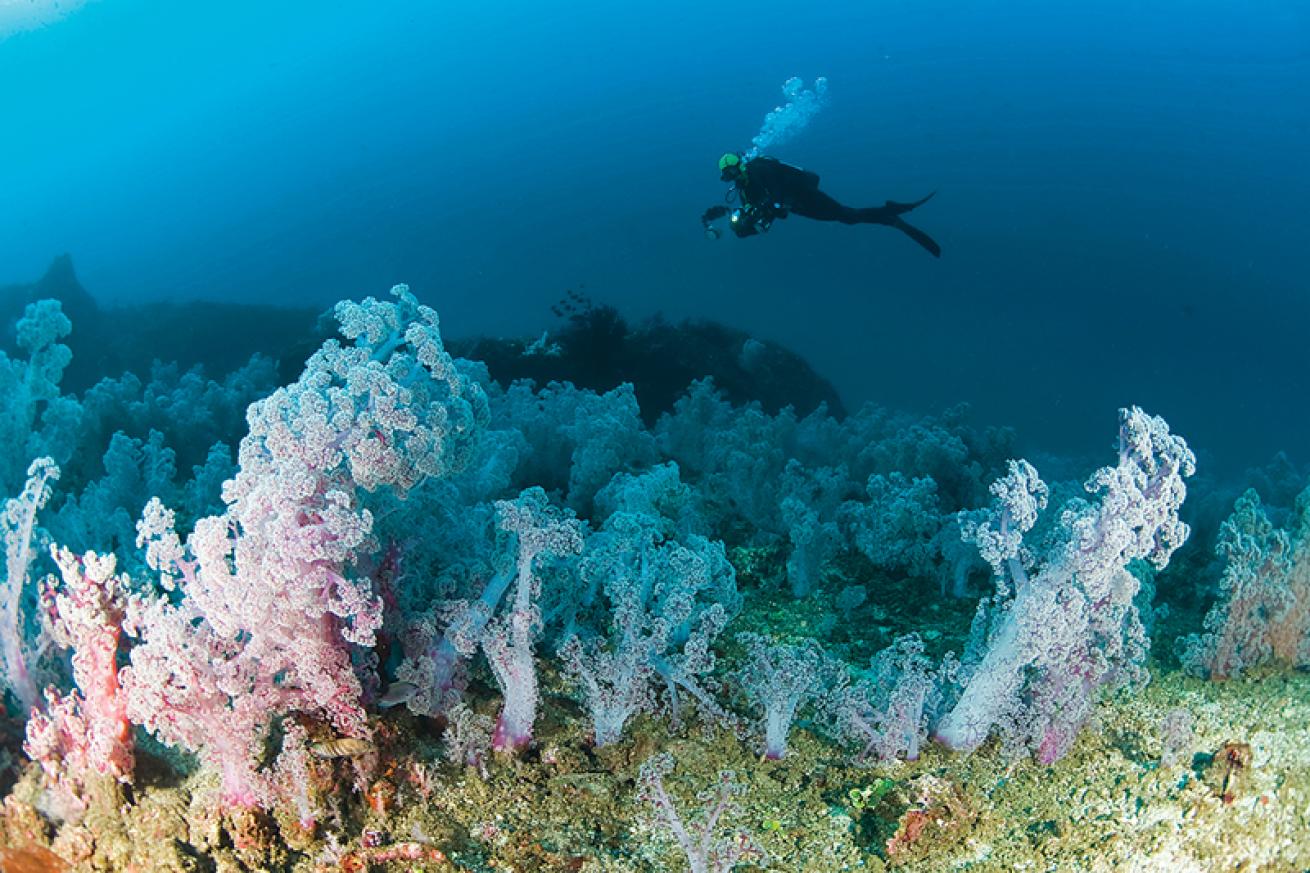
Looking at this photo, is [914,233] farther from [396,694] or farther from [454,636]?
[396,694]

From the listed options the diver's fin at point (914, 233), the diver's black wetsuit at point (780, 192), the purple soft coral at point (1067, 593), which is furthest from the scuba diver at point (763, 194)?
the purple soft coral at point (1067, 593)

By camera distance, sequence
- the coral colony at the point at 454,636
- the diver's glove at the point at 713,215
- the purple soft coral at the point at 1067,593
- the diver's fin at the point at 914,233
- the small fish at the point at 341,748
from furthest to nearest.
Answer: the diver's fin at the point at 914,233, the diver's glove at the point at 713,215, the purple soft coral at the point at 1067,593, the small fish at the point at 341,748, the coral colony at the point at 454,636

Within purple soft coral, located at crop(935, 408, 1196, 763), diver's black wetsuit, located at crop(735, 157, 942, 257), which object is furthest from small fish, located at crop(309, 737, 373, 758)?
diver's black wetsuit, located at crop(735, 157, 942, 257)

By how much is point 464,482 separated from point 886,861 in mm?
4338

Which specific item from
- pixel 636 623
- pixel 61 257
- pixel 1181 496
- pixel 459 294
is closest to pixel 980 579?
pixel 1181 496

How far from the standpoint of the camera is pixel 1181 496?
4211 millimetres

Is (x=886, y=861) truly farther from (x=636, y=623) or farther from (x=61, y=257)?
(x=61, y=257)

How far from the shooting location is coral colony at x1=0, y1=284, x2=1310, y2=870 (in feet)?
12.0

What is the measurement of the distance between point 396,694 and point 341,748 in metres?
0.45

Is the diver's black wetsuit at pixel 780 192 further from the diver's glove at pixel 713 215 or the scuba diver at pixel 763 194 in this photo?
the diver's glove at pixel 713 215

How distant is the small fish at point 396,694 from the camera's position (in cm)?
422

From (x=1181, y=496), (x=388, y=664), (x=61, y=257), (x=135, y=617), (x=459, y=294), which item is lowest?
(x=459, y=294)

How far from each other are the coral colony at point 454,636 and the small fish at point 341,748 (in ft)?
0.06

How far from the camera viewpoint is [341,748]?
3877 millimetres
